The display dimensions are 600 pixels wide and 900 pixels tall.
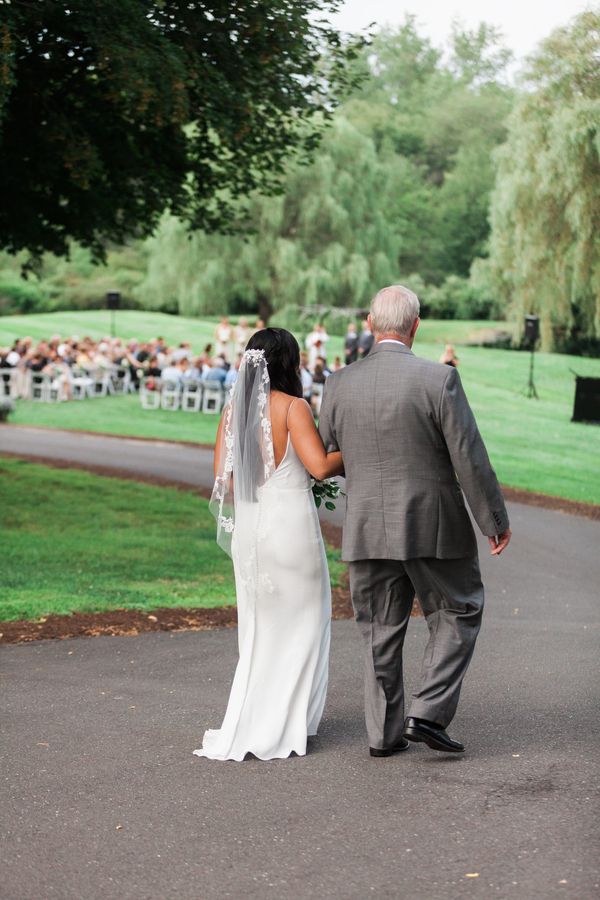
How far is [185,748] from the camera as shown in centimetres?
567

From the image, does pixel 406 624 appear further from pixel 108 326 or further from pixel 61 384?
pixel 108 326

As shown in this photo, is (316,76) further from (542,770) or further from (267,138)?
(542,770)

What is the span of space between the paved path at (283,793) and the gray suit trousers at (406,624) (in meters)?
0.24

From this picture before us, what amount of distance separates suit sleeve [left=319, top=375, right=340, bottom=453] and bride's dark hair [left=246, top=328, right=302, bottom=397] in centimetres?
22

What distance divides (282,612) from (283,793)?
99cm

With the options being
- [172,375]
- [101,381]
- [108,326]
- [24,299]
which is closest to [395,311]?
[172,375]

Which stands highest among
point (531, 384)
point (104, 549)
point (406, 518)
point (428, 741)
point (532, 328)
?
point (532, 328)

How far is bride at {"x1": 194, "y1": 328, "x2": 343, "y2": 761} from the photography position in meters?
5.66

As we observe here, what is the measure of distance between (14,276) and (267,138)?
55.0 m

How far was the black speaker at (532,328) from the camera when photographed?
20.6 meters

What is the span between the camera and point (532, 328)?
20797 mm

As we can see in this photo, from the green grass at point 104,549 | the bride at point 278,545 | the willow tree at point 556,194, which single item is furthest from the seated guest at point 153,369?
the bride at point 278,545

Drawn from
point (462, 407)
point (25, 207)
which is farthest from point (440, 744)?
point (25, 207)

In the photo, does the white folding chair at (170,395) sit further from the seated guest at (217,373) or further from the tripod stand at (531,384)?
the tripod stand at (531,384)
